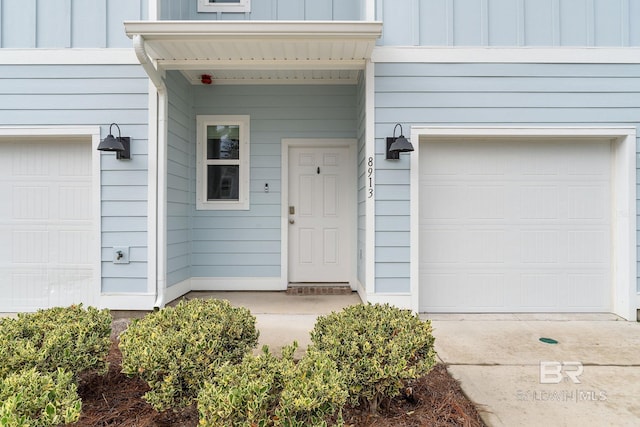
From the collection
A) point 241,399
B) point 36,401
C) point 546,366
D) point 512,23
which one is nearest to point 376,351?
point 241,399

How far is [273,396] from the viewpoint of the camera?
61.2 inches

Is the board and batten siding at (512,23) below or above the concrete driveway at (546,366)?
above

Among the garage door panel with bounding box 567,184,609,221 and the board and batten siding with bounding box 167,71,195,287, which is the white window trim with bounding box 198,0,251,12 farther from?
the garage door panel with bounding box 567,184,609,221

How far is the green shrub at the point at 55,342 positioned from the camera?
1784mm

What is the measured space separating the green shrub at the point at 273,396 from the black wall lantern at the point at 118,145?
2.64 m

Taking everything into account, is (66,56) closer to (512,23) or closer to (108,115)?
(108,115)

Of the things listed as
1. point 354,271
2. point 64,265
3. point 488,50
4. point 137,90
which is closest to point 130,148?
point 137,90

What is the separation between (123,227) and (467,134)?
141 inches

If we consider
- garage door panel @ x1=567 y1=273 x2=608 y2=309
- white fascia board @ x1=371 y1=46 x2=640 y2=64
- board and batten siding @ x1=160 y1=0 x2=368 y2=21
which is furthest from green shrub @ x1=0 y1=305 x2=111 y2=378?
garage door panel @ x1=567 y1=273 x2=608 y2=309

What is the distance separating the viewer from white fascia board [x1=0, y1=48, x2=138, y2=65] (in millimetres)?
3643

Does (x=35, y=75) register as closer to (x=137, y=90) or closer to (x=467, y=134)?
(x=137, y=90)

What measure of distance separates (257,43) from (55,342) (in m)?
2.80

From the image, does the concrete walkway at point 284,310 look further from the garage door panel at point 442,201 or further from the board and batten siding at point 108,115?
the garage door panel at point 442,201

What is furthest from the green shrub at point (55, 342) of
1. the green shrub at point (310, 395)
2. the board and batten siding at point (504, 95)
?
the board and batten siding at point (504, 95)
